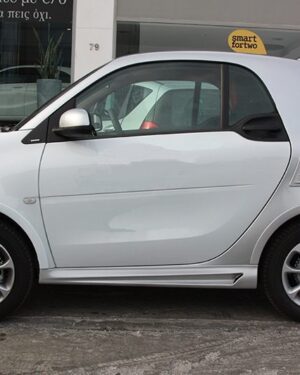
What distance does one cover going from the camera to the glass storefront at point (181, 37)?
10.2m

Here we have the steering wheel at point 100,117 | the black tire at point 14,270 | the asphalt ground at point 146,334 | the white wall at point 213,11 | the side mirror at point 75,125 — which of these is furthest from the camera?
the white wall at point 213,11

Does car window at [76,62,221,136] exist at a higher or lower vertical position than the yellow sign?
lower

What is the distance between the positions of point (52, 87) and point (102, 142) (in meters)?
6.66

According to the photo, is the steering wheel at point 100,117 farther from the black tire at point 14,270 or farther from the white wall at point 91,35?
the white wall at point 91,35

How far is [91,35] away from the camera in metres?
10.2

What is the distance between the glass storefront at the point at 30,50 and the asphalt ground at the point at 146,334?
6273mm

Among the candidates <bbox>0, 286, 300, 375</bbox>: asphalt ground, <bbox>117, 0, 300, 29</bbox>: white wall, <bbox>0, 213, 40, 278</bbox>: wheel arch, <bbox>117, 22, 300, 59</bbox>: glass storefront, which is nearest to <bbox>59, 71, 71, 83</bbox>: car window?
<bbox>117, 22, 300, 59</bbox>: glass storefront

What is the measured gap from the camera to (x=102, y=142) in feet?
12.4

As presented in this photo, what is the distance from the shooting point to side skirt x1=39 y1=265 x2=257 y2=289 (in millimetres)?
3842

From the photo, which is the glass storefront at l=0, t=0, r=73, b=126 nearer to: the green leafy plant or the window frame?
the green leafy plant

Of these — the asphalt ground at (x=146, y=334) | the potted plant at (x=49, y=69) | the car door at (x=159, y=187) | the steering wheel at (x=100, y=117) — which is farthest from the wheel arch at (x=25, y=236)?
the potted plant at (x=49, y=69)

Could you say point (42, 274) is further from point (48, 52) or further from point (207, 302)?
point (48, 52)

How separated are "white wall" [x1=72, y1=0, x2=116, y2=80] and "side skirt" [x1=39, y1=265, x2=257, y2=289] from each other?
6.85 m

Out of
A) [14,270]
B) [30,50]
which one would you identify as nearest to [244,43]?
[14,270]
